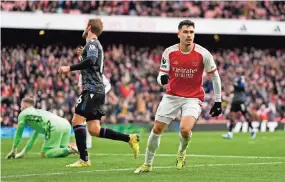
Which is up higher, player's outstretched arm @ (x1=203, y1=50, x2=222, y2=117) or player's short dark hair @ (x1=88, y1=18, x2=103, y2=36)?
player's short dark hair @ (x1=88, y1=18, x2=103, y2=36)

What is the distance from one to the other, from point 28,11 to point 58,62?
277cm

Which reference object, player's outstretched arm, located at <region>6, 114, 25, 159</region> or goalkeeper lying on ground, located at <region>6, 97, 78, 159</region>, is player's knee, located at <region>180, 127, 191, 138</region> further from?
player's outstretched arm, located at <region>6, 114, 25, 159</region>

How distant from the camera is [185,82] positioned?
464 inches

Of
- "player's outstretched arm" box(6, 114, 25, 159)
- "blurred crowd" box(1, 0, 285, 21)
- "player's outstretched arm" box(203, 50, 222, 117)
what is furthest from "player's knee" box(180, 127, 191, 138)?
"blurred crowd" box(1, 0, 285, 21)

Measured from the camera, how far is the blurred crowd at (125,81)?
1214 inches

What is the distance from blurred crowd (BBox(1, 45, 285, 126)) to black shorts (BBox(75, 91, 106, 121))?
1499 cm

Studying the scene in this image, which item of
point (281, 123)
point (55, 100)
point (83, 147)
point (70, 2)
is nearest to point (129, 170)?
point (83, 147)

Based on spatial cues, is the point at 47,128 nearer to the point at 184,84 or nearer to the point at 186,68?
the point at 184,84

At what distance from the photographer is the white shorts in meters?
11.7

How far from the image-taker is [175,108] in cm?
1181

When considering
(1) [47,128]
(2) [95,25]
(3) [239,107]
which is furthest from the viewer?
(3) [239,107]

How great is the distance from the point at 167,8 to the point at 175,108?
90.7 ft

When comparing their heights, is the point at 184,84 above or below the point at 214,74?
below

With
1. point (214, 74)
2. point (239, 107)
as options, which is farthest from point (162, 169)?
point (239, 107)
